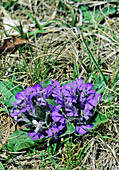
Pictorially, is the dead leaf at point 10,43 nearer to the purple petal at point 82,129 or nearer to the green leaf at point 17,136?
the green leaf at point 17,136

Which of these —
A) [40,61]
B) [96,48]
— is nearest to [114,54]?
[96,48]

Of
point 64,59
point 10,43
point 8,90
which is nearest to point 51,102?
point 8,90

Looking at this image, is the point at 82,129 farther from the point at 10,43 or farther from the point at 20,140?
the point at 10,43

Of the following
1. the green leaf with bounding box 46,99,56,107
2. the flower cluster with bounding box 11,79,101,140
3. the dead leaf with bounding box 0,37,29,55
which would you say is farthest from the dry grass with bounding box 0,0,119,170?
the green leaf with bounding box 46,99,56,107

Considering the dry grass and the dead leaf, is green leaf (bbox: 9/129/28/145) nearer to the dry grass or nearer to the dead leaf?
the dry grass

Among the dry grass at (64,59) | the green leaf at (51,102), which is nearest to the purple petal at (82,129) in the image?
the dry grass at (64,59)

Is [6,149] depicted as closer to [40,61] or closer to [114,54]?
[40,61]
